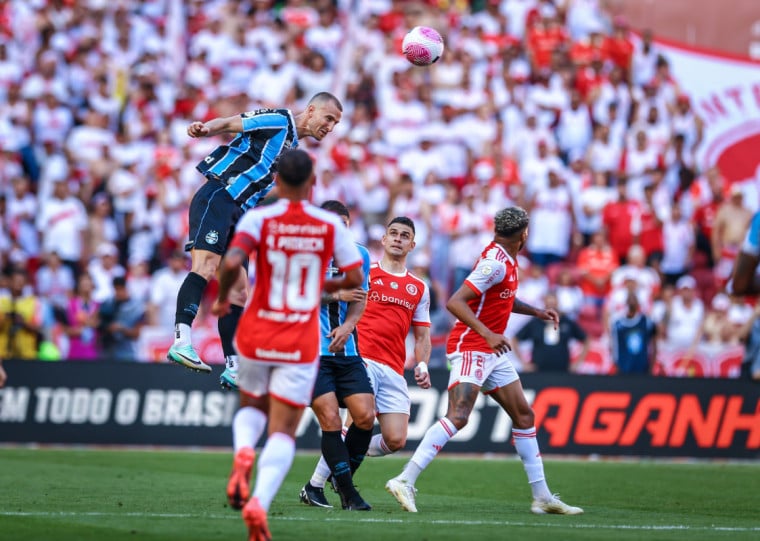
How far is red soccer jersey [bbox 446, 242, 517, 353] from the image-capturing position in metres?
11.6

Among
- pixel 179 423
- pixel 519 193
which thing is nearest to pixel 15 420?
pixel 179 423

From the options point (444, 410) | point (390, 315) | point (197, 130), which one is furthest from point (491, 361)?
point (444, 410)

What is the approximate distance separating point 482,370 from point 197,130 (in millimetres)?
3305

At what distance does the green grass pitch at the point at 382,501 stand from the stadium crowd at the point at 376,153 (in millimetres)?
3570

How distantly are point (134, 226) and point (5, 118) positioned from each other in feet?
10.8

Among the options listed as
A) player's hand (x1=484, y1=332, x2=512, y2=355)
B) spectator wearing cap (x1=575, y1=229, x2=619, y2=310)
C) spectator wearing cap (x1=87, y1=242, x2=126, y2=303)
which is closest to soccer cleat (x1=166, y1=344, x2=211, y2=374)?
player's hand (x1=484, y1=332, x2=512, y2=355)

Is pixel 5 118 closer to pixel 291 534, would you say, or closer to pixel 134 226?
pixel 134 226

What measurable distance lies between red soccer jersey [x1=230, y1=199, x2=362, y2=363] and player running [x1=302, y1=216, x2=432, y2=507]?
138 inches

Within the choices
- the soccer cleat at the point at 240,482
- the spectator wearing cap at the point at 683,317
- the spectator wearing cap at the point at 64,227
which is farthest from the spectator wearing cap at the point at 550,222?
the soccer cleat at the point at 240,482

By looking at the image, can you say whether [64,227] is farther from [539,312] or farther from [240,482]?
[240,482]

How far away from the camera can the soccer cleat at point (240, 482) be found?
822 centimetres

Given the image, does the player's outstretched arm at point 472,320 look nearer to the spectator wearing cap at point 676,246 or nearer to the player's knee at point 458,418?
the player's knee at point 458,418

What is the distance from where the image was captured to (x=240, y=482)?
825 cm

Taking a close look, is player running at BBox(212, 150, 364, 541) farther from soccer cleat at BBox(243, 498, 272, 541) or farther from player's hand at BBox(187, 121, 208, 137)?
player's hand at BBox(187, 121, 208, 137)
